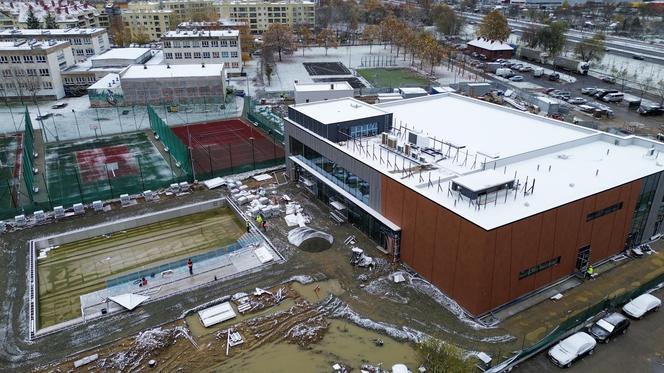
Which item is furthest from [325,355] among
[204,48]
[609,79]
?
[609,79]

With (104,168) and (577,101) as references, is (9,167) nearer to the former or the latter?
(104,168)

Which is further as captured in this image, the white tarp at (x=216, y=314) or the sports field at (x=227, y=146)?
the sports field at (x=227, y=146)

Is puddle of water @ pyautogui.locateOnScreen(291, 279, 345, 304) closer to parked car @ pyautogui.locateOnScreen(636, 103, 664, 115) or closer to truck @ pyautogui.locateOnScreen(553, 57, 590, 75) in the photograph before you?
parked car @ pyautogui.locateOnScreen(636, 103, 664, 115)

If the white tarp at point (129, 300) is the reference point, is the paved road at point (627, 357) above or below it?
below

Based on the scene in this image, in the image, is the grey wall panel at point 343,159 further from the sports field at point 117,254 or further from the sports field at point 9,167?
the sports field at point 9,167

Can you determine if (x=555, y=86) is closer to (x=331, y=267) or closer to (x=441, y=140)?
(x=441, y=140)

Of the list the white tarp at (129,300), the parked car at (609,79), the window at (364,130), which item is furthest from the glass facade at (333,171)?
the parked car at (609,79)
